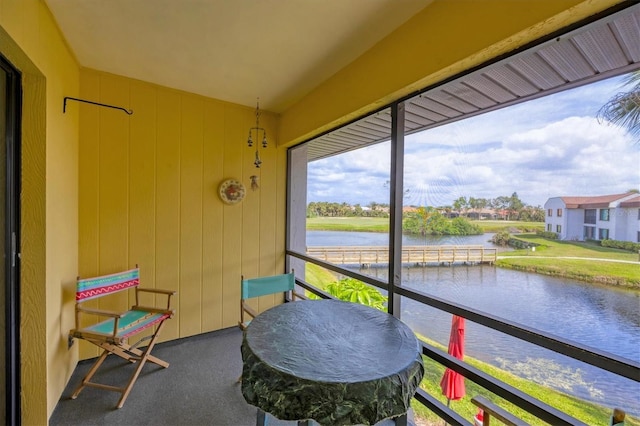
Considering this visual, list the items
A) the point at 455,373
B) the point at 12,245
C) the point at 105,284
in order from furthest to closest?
the point at 105,284 → the point at 455,373 → the point at 12,245

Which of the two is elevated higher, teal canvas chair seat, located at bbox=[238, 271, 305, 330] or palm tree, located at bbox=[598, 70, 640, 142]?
palm tree, located at bbox=[598, 70, 640, 142]

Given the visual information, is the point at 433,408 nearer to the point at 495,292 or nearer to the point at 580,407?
the point at 580,407

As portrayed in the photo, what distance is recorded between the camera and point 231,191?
2969mm

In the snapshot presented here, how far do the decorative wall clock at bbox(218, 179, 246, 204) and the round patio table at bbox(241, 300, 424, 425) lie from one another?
169cm

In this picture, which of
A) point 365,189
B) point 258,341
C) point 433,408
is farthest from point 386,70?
point 433,408

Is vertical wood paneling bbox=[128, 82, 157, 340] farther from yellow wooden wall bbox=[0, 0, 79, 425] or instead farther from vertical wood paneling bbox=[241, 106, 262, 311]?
vertical wood paneling bbox=[241, 106, 262, 311]

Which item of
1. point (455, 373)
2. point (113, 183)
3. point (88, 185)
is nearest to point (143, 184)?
point (113, 183)

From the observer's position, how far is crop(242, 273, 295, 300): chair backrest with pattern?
2328mm

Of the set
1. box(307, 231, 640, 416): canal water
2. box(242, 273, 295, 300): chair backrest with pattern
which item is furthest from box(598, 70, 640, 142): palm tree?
box(242, 273, 295, 300): chair backrest with pattern

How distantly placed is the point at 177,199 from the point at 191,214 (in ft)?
0.66

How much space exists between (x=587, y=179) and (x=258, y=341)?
1742 mm

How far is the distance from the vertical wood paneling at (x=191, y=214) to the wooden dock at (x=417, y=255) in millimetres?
1401

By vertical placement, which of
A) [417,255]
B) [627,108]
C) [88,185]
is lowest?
[417,255]

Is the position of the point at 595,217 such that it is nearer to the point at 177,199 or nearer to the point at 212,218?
the point at 212,218
